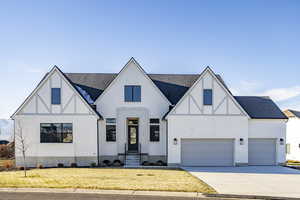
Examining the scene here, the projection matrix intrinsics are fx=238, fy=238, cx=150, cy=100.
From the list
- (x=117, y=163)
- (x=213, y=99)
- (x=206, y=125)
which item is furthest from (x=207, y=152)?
(x=117, y=163)

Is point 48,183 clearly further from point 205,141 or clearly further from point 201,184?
point 205,141

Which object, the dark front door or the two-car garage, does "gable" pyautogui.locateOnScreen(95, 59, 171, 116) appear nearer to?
the dark front door

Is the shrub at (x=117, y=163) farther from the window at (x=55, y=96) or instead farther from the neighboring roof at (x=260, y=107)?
the neighboring roof at (x=260, y=107)

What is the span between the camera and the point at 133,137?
2098cm

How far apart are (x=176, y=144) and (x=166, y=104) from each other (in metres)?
3.65

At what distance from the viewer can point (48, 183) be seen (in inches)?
465

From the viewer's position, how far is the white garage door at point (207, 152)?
1970cm

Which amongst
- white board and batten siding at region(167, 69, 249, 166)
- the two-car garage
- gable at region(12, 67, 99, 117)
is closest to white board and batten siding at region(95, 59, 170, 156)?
white board and batten siding at region(167, 69, 249, 166)

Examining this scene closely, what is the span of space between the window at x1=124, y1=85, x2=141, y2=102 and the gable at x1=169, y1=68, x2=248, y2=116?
149 inches

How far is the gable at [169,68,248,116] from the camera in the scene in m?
19.5

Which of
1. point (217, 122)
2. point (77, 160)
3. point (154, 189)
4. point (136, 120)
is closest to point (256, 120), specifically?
point (217, 122)

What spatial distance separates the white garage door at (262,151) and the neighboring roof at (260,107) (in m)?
2.14

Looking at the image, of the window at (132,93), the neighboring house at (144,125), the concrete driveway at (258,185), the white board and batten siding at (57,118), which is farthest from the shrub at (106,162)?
the concrete driveway at (258,185)

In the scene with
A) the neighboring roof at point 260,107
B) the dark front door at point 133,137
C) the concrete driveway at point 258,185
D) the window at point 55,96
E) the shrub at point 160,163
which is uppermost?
the window at point 55,96
